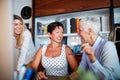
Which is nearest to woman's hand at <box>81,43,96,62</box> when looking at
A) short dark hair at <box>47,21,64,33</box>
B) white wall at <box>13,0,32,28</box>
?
short dark hair at <box>47,21,64,33</box>

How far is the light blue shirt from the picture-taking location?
1.31 metres

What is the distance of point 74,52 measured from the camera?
4.84ft

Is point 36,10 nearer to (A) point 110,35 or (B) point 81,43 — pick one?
(B) point 81,43

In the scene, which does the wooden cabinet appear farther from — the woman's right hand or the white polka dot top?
the woman's right hand

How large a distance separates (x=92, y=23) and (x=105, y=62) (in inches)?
12.5

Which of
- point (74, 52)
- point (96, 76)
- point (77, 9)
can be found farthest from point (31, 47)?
point (96, 76)

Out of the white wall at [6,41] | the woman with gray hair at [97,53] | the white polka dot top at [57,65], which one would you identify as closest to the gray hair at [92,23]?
the woman with gray hair at [97,53]

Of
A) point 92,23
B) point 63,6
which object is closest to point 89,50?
point 92,23

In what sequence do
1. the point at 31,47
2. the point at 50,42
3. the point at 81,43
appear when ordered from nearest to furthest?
1. the point at 81,43
2. the point at 50,42
3. the point at 31,47

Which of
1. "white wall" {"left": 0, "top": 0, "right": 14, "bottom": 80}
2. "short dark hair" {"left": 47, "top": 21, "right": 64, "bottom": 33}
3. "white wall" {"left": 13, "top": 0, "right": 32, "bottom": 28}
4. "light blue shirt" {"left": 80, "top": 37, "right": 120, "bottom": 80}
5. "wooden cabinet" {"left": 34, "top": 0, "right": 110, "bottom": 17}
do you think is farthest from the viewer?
"white wall" {"left": 0, "top": 0, "right": 14, "bottom": 80}

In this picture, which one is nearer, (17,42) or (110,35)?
(110,35)

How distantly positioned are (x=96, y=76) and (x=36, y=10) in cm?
80

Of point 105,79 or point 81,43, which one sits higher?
point 81,43

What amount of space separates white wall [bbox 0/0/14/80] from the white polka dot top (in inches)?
17.7
